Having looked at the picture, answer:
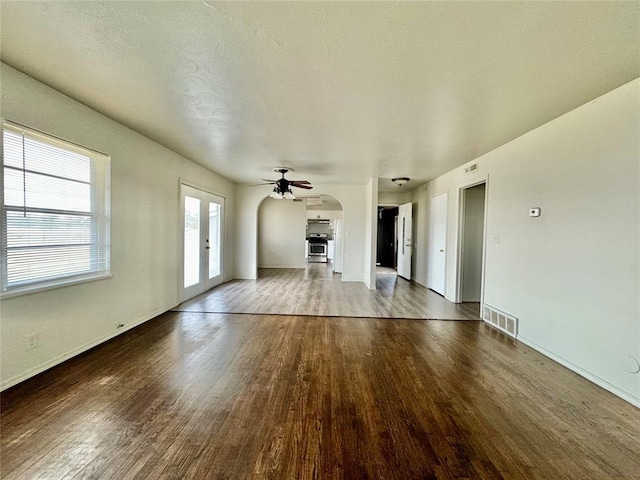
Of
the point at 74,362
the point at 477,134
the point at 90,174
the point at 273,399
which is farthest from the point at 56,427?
the point at 477,134

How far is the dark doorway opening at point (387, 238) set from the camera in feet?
35.7

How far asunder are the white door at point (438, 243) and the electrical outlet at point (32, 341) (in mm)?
5851

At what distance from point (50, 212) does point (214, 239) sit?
365 centimetres

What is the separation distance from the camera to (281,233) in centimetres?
956

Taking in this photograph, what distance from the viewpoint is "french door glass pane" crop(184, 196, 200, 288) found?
4875 mm

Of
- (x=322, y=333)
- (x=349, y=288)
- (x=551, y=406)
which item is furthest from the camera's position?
(x=349, y=288)

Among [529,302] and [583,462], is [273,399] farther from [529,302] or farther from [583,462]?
[529,302]

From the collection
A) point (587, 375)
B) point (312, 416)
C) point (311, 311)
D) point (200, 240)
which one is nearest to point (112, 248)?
point (200, 240)

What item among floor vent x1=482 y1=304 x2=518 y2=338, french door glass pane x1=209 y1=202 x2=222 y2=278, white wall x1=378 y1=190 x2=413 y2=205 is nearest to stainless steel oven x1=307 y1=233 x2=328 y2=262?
white wall x1=378 y1=190 x2=413 y2=205

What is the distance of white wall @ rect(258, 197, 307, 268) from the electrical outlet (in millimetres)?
7248

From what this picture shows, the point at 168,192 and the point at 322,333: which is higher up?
the point at 168,192

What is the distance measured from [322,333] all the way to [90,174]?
317 centimetres

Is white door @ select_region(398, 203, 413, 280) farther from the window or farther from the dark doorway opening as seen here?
the window

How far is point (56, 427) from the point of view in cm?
175
